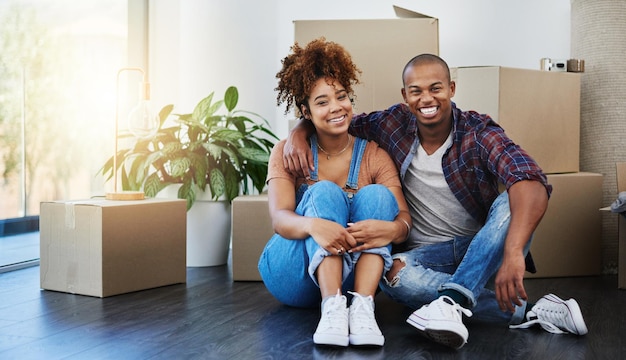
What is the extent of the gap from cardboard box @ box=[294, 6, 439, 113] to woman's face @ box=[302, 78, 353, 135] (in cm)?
65

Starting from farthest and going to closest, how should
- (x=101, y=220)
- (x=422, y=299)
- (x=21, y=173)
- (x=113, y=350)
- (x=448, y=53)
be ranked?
1. (x=448, y=53)
2. (x=21, y=173)
3. (x=101, y=220)
4. (x=422, y=299)
5. (x=113, y=350)

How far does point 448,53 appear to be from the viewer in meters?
3.15

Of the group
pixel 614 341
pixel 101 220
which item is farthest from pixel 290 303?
pixel 614 341

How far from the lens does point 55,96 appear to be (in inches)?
113

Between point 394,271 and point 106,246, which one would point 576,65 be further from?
point 106,246

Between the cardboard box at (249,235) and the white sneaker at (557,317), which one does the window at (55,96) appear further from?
the white sneaker at (557,317)

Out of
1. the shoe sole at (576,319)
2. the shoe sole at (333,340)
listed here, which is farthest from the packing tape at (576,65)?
the shoe sole at (333,340)

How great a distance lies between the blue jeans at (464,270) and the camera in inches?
63.2

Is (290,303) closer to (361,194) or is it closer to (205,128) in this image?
(361,194)

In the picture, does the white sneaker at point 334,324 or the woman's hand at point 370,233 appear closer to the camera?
the white sneaker at point 334,324

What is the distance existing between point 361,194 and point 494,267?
0.37 m

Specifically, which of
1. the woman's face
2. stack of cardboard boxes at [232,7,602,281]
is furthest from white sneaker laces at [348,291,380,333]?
stack of cardboard boxes at [232,7,602,281]

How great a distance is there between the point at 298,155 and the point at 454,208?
1.47ft

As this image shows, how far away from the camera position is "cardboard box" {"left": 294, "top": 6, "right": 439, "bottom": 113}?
2.44 metres
